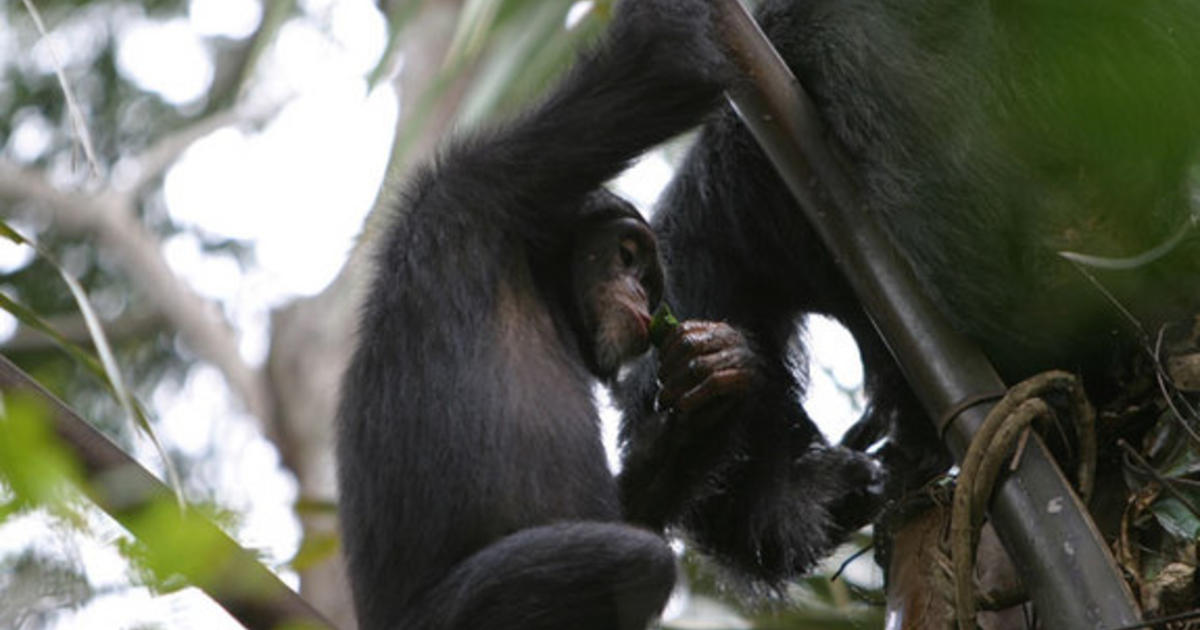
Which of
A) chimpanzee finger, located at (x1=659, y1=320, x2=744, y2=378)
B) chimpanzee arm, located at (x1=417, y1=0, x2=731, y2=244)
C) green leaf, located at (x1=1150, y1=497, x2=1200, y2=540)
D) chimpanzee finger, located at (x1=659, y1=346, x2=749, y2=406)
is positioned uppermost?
chimpanzee arm, located at (x1=417, y1=0, x2=731, y2=244)

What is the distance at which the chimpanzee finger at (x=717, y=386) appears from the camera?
374 cm

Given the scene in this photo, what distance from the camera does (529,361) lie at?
3.72 m

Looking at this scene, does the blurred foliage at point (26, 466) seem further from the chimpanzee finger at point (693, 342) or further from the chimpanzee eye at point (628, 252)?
the chimpanzee eye at point (628, 252)

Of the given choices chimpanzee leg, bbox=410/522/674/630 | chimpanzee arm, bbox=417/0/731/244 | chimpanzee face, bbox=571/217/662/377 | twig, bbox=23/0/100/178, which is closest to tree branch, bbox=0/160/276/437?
chimpanzee face, bbox=571/217/662/377

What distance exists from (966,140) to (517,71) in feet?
6.26

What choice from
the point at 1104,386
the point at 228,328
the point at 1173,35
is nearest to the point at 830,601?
the point at 1104,386

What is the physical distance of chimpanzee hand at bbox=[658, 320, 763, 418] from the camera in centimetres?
375

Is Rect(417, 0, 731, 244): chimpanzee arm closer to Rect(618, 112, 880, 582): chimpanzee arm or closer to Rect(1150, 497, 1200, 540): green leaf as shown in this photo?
Rect(618, 112, 880, 582): chimpanzee arm

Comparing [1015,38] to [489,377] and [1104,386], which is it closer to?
[1104,386]

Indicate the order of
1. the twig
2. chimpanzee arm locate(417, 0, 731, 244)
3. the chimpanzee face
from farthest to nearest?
the chimpanzee face
chimpanzee arm locate(417, 0, 731, 244)
the twig

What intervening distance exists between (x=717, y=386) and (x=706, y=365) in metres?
0.05

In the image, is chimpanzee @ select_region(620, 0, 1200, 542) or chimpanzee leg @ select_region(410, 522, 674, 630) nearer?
chimpanzee leg @ select_region(410, 522, 674, 630)

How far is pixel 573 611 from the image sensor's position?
3135 mm

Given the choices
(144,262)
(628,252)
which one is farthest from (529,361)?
(144,262)
